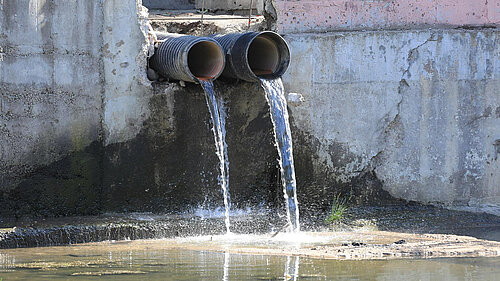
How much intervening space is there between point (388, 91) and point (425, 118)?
0.42 metres

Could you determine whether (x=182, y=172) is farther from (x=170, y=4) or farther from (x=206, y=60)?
(x=170, y=4)

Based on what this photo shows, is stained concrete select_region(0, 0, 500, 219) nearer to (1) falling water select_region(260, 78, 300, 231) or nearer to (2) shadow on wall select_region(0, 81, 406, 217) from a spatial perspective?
(2) shadow on wall select_region(0, 81, 406, 217)

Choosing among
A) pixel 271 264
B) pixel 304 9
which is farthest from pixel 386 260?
pixel 304 9

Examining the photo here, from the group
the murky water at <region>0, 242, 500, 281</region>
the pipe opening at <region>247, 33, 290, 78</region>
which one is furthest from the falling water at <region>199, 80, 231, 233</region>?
the murky water at <region>0, 242, 500, 281</region>

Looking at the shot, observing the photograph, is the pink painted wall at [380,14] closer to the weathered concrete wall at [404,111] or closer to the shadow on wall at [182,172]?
the weathered concrete wall at [404,111]

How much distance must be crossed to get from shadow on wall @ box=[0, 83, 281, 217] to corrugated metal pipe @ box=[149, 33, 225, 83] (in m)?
0.19

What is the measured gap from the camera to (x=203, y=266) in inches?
220

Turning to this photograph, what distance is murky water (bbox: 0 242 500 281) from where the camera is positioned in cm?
523

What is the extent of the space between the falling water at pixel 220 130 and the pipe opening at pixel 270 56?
1.36 feet

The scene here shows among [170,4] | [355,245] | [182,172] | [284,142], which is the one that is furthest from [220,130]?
[170,4]

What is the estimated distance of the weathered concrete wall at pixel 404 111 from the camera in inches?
312

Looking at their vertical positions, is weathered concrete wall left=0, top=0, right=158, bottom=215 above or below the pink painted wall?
below

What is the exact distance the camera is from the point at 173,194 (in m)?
7.50

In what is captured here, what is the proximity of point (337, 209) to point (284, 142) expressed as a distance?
738mm
